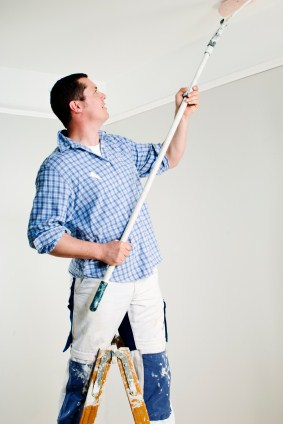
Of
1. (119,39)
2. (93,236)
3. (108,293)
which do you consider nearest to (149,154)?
(93,236)

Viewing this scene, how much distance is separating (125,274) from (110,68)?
1.56 meters

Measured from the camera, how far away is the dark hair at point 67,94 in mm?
1910

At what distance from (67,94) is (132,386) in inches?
44.4

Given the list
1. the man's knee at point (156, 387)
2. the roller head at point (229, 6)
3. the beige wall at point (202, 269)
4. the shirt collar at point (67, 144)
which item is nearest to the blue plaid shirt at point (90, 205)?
the shirt collar at point (67, 144)

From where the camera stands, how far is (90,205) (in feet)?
5.71

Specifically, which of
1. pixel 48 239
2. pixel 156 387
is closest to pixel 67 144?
pixel 48 239

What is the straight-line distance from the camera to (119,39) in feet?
7.91

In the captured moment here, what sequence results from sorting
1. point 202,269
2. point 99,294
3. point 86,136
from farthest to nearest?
point 202,269
point 86,136
point 99,294

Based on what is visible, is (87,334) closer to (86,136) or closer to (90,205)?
(90,205)

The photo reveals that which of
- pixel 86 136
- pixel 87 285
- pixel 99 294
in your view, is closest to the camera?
pixel 99 294

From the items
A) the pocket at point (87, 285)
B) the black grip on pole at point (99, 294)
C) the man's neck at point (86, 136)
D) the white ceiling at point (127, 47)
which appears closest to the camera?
the black grip on pole at point (99, 294)

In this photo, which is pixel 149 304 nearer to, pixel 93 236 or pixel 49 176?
pixel 93 236

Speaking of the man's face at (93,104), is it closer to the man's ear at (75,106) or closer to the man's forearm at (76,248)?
the man's ear at (75,106)

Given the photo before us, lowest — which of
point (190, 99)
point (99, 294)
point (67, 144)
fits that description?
point (99, 294)
